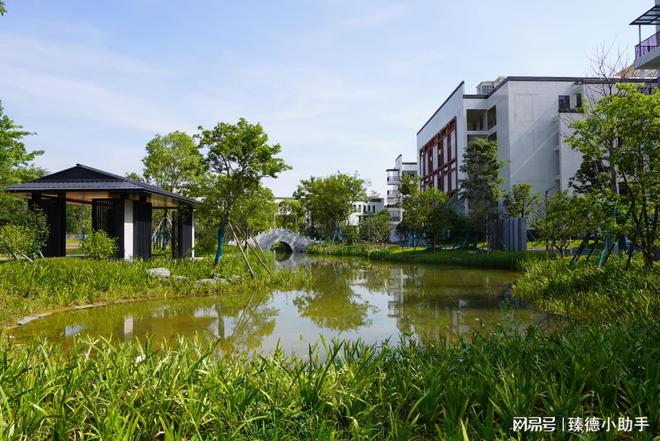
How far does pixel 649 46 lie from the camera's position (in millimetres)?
13594

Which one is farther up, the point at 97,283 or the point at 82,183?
the point at 82,183

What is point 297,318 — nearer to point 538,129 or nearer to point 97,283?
point 97,283

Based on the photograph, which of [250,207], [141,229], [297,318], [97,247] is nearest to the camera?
[297,318]

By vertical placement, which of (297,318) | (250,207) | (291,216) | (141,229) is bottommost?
(297,318)

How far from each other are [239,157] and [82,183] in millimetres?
5061

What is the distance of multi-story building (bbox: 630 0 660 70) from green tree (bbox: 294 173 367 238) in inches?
762

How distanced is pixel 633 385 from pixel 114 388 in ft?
10.4

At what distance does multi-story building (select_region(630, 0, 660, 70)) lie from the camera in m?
13.1

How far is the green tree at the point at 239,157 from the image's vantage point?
1172cm

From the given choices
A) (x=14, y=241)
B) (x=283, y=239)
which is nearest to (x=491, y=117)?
(x=283, y=239)

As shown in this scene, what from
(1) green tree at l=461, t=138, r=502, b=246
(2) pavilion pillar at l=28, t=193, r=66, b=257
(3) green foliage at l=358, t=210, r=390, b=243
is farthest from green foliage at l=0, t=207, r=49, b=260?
(3) green foliage at l=358, t=210, r=390, b=243

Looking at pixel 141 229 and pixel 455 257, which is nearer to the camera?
pixel 141 229

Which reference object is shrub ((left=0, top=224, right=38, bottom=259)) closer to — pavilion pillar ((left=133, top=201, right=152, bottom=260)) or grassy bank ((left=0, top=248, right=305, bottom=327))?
grassy bank ((left=0, top=248, right=305, bottom=327))

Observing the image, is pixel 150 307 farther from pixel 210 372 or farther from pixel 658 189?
pixel 658 189
